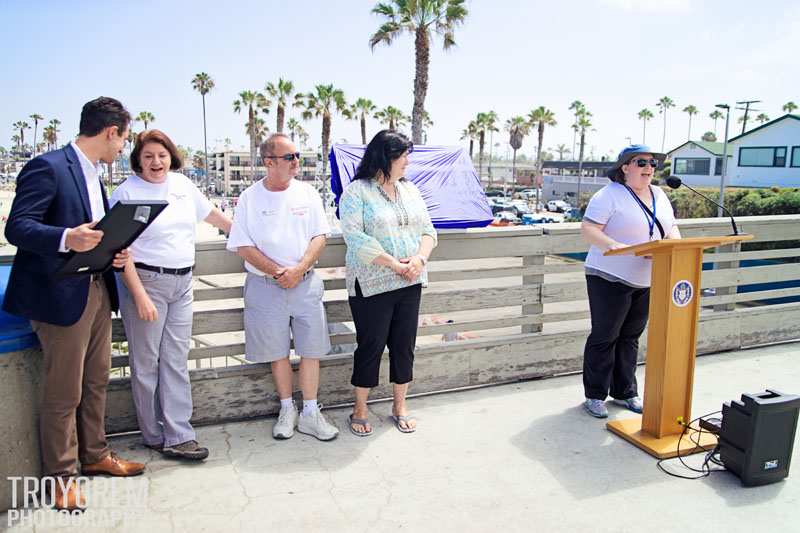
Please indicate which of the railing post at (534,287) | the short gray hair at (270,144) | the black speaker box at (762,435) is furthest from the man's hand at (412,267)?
the black speaker box at (762,435)

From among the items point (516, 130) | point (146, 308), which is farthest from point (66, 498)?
point (516, 130)

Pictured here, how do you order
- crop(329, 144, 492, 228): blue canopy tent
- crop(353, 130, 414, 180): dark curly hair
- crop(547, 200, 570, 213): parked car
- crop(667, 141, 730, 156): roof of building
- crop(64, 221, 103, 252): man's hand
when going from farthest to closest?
crop(547, 200, 570, 213): parked car < crop(667, 141, 730, 156): roof of building < crop(329, 144, 492, 228): blue canopy tent < crop(353, 130, 414, 180): dark curly hair < crop(64, 221, 103, 252): man's hand

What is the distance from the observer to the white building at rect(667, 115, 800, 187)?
3969cm

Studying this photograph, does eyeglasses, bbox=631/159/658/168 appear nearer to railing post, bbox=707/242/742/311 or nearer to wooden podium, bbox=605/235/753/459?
wooden podium, bbox=605/235/753/459

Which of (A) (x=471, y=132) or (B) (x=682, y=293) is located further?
(A) (x=471, y=132)

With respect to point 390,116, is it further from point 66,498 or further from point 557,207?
point 66,498

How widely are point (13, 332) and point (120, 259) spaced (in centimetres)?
60

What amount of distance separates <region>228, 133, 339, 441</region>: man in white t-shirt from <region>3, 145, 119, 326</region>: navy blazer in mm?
972

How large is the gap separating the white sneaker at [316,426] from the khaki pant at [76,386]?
1165 mm

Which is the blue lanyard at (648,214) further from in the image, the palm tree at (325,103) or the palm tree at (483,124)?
the palm tree at (483,124)

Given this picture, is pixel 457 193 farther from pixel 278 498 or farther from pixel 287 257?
pixel 278 498

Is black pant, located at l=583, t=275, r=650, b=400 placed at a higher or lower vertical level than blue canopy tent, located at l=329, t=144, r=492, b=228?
lower

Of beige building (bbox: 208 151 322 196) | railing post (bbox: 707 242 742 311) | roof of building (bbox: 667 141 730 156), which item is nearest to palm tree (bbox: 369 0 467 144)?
railing post (bbox: 707 242 742 311)

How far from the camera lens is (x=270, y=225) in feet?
12.0
